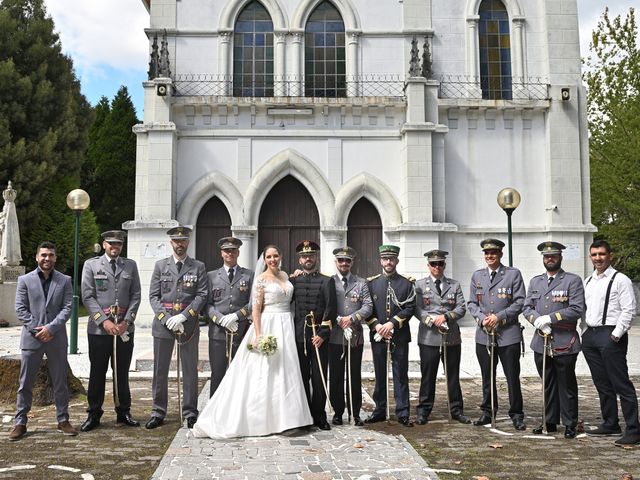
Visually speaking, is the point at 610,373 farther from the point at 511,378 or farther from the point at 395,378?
the point at 395,378

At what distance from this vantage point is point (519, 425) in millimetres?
6887

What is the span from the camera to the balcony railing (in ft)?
59.2

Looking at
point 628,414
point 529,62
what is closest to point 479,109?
point 529,62

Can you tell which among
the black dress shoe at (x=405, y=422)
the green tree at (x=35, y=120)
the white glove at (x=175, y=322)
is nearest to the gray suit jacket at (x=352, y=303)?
the black dress shoe at (x=405, y=422)

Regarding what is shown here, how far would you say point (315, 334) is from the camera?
6.97 meters

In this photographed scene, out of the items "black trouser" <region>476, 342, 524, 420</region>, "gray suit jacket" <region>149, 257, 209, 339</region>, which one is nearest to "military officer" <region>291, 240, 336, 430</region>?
"gray suit jacket" <region>149, 257, 209, 339</region>

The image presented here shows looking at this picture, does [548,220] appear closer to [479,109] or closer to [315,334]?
[479,109]

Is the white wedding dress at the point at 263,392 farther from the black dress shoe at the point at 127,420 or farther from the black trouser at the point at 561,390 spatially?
the black trouser at the point at 561,390

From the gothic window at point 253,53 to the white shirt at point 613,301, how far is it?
13.2 metres

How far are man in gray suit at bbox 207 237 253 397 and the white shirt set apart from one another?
12.3 ft

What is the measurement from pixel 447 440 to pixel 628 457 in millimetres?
1657

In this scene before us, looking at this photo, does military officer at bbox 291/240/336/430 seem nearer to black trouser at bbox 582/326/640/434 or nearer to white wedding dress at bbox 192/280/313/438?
white wedding dress at bbox 192/280/313/438

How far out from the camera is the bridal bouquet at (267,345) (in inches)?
258

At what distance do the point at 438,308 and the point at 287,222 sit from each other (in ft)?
34.6
